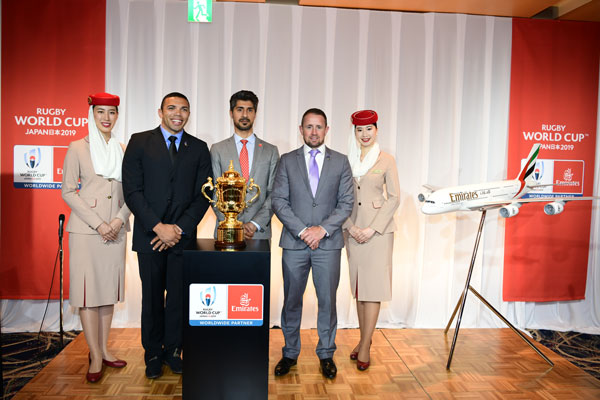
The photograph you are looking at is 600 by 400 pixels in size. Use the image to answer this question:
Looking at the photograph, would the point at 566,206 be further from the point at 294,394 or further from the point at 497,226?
the point at 294,394

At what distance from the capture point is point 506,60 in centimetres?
457

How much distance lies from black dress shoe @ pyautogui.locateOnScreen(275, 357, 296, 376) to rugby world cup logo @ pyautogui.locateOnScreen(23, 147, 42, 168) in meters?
2.80

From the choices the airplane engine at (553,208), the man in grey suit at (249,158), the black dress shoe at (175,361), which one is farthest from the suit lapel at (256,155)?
the airplane engine at (553,208)

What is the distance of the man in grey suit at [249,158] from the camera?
3305mm

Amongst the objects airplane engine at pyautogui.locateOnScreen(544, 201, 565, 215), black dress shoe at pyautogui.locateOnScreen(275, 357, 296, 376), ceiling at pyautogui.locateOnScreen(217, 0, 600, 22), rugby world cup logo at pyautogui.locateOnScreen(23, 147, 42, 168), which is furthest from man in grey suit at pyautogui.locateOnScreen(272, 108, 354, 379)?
rugby world cup logo at pyautogui.locateOnScreen(23, 147, 42, 168)

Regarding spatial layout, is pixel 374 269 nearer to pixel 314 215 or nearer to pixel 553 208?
pixel 314 215

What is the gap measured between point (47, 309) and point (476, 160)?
433 centimetres

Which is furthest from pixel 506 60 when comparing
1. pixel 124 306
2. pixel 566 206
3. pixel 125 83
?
pixel 124 306

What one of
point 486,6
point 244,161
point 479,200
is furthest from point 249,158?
point 486,6

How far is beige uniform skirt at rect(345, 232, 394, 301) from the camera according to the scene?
3357 mm

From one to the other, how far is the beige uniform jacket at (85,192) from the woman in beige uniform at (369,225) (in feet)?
5.46

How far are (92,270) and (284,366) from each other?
146cm

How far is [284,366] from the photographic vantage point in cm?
325

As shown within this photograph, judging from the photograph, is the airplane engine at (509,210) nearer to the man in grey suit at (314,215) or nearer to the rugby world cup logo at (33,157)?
the man in grey suit at (314,215)
